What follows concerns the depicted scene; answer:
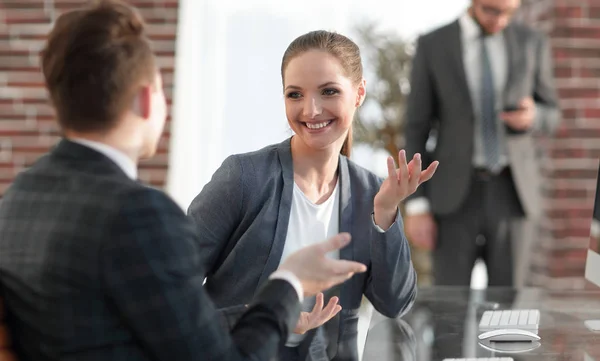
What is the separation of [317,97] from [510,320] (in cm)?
66

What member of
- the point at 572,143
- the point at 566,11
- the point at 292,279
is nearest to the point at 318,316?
the point at 292,279

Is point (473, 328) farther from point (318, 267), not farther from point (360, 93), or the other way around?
point (318, 267)

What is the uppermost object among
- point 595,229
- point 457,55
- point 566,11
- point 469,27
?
point 566,11

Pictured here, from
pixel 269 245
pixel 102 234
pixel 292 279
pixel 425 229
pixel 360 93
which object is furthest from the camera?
pixel 425 229

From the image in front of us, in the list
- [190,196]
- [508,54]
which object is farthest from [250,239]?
[190,196]

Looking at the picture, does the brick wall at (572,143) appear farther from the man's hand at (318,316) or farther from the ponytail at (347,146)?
the man's hand at (318,316)

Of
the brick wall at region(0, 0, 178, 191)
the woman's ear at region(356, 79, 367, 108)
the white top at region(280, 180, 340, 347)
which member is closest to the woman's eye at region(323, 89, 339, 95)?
the woman's ear at region(356, 79, 367, 108)

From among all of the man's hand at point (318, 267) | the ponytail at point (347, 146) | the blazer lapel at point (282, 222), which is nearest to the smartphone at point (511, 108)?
the ponytail at point (347, 146)

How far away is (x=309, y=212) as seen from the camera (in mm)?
2068

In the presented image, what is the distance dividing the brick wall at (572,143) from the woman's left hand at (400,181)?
105 inches

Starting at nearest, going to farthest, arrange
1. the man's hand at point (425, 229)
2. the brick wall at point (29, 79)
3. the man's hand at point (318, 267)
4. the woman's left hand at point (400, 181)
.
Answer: the man's hand at point (318, 267) < the woman's left hand at point (400, 181) < the man's hand at point (425, 229) < the brick wall at point (29, 79)

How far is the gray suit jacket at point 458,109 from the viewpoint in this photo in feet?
11.0

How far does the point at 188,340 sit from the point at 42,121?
3290mm

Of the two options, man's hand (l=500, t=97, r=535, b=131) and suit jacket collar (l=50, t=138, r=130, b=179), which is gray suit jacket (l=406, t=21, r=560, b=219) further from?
suit jacket collar (l=50, t=138, r=130, b=179)
